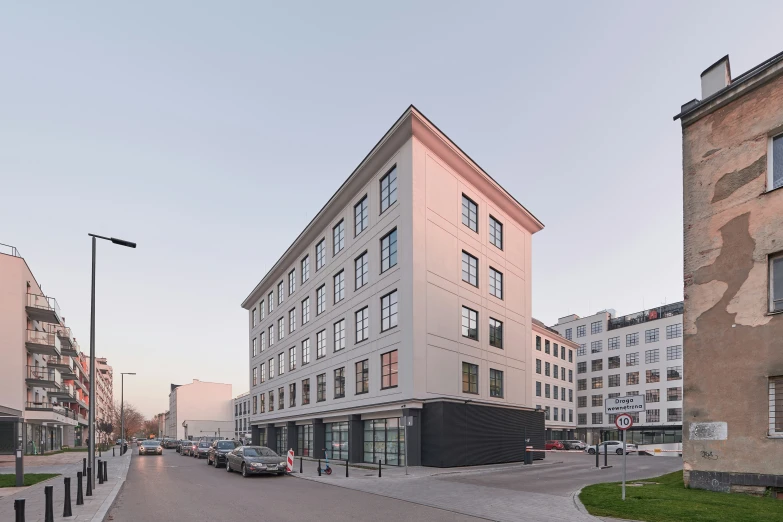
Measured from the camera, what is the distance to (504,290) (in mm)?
33469

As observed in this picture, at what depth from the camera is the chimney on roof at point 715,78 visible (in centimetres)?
1561

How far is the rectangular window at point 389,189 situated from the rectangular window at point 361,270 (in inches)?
130

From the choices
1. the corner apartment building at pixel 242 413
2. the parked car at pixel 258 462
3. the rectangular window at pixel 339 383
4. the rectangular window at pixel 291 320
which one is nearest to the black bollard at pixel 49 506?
the parked car at pixel 258 462

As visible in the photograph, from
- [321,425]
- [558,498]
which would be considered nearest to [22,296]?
[321,425]

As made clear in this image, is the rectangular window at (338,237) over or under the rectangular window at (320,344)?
over

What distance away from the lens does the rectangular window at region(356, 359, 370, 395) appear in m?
29.4

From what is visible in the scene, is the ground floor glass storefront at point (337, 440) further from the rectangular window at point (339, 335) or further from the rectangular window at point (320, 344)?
the rectangular window at point (320, 344)

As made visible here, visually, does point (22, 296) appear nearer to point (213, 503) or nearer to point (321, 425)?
point (321, 425)

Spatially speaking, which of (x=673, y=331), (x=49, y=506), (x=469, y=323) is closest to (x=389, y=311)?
(x=469, y=323)

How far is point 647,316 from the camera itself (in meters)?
72.4

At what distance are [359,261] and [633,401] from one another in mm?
20549

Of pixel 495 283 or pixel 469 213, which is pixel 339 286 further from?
pixel 495 283

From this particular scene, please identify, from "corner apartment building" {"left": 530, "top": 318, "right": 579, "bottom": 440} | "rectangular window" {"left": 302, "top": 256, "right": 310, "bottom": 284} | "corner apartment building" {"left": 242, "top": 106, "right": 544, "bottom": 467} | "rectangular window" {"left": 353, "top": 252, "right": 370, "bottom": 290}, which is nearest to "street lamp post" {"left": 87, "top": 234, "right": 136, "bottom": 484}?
"corner apartment building" {"left": 242, "top": 106, "right": 544, "bottom": 467}

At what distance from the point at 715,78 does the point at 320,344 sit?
92.1 ft
